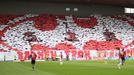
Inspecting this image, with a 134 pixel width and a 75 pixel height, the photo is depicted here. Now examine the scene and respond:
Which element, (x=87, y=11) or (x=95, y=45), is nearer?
(x=95, y=45)

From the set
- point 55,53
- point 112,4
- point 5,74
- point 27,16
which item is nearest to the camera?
point 5,74

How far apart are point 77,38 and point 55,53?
878 centimetres

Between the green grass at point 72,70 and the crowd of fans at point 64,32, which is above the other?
the crowd of fans at point 64,32

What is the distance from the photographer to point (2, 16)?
62719 millimetres

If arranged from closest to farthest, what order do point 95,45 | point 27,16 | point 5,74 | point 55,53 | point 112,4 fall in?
point 5,74 < point 55,53 < point 95,45 < point 27,16 < point 112,4

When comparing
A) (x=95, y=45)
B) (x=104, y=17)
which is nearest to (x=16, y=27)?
(x=95, y=45)

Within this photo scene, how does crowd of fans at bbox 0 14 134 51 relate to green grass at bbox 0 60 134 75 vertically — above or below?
above

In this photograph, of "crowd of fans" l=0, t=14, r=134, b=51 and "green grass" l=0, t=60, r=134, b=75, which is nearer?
"green grass" l=0, t=60, r=134, b=75

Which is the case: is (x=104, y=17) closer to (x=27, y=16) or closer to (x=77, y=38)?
(x=77, y=38)

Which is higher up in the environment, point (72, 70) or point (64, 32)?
point (64, 32)

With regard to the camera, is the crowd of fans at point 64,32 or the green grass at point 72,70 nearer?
the green grass at point 72,70

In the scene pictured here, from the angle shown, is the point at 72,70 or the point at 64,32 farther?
the point at 64,32

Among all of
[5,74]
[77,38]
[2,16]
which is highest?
[2,16]

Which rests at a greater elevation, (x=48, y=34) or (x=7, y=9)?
(x=7, y=9)
